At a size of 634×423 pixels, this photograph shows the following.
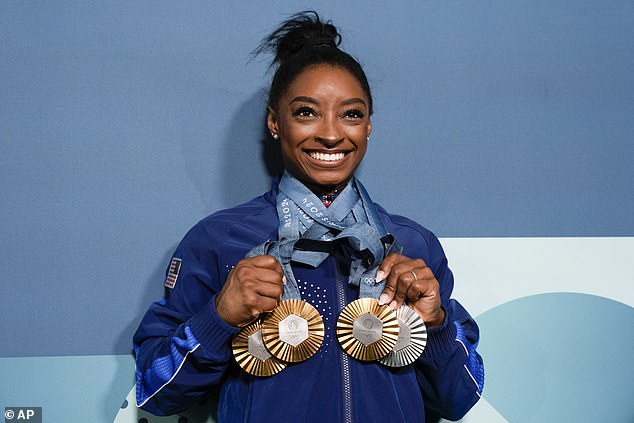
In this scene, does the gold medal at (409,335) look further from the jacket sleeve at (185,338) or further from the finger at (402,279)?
the jacket sleeve at (185,338)

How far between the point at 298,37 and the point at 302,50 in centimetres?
7

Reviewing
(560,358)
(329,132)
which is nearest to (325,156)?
(329,132)

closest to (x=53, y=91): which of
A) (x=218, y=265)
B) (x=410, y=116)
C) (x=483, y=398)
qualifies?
(x=218, y=265)

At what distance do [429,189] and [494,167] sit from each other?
15 centimetres

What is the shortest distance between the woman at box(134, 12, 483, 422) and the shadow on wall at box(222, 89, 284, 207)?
0.14 metres

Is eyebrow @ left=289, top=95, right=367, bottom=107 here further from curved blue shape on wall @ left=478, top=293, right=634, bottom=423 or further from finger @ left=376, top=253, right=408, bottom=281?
curved blue shape on wall @ left=478, top=293, right=634, bottom=423

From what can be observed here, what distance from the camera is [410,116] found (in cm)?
177

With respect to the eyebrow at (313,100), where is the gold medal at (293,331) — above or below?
below

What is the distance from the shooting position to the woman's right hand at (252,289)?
128 cm

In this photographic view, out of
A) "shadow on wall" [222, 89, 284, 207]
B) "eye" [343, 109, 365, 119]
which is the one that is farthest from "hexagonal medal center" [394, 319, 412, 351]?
"shadow on wall" [222, 89, 284, 207]

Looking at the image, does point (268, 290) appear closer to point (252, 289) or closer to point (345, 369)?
point (252, 289)

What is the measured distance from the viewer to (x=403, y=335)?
1.37 meters

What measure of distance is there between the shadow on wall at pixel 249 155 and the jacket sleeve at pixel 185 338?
223 millimetres
